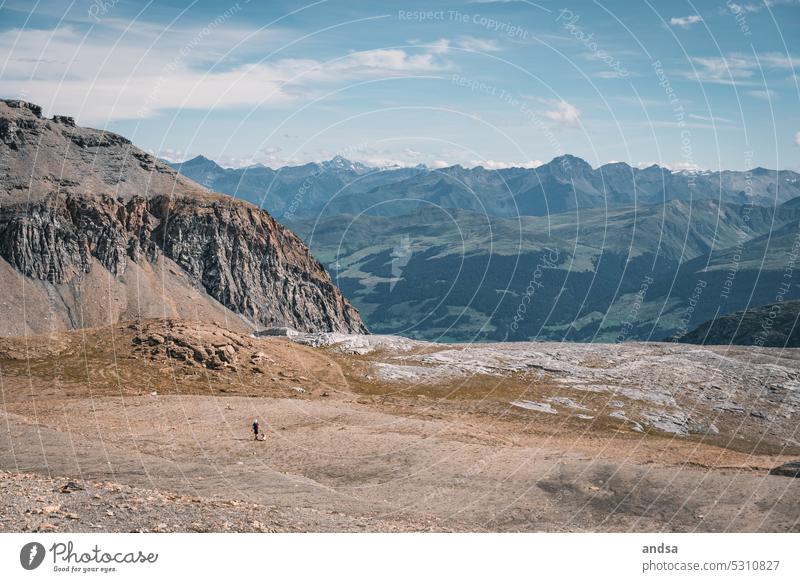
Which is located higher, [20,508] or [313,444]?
[20,508]

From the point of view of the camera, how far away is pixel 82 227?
645 ft

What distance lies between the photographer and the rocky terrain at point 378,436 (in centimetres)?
3797

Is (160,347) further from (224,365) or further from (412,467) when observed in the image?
(412,467)

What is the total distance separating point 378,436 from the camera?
55.6 meters

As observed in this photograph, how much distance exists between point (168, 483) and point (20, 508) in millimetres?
10972

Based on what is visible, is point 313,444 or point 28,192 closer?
point 313,444

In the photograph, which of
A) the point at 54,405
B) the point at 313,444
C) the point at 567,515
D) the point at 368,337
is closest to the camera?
the point at 567,515

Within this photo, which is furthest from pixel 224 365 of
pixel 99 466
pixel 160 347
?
pixel 99 466

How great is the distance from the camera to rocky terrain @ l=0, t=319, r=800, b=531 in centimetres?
3797

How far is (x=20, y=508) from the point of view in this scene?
30750 millimetres

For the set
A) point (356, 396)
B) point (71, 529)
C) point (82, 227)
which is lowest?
point (356, 396)

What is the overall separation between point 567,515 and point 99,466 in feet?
95.2

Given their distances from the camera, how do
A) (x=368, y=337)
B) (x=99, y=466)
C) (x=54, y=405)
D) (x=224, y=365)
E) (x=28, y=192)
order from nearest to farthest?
→ 1. (x=99, y=466)
2. (x=54, y=405)
3. (x=224, y=365)
4. (x=368, y=337)
5. (x=28, y=192)

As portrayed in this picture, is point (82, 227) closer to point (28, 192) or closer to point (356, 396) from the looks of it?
point (28, 192)
